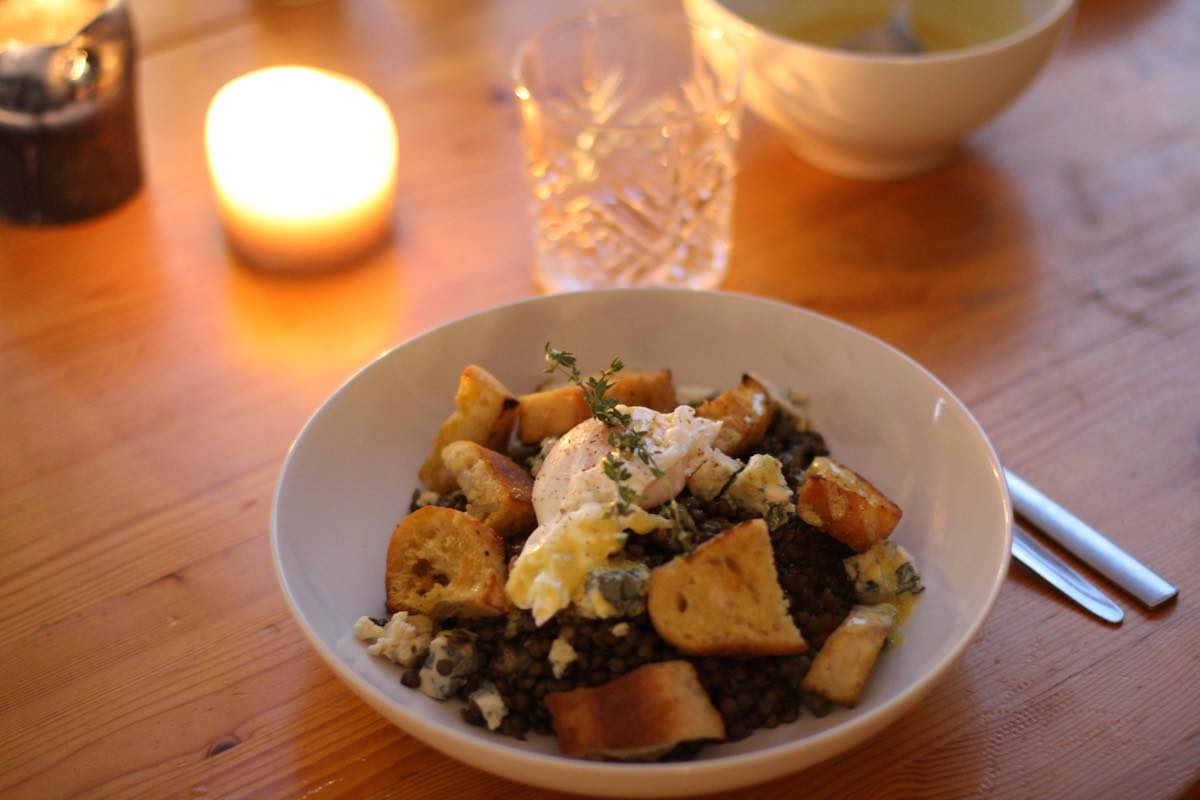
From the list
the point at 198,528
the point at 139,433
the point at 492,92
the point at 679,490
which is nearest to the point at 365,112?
the point at 492,92

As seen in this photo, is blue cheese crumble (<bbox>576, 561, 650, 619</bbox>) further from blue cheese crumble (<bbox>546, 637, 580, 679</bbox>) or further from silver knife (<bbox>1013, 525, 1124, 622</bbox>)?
silver knife (<bbox>1013, 525, 1124, 622</bbox>)

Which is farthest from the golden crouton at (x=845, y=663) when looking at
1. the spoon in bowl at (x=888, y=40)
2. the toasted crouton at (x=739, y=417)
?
the spoon in bowl at (x=888, y=40)

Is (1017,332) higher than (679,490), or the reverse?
(679,490)

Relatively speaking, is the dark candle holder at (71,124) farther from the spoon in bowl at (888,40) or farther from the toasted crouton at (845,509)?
the toasted crouton at (845,509)

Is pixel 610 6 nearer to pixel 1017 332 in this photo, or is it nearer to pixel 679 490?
pixel 1017 332

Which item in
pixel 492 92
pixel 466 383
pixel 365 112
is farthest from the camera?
pixel 492 92

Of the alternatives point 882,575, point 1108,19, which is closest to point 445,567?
point 882,575

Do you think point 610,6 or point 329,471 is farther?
point 610,6

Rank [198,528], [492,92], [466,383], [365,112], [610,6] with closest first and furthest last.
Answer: [466,383]
[198,528]
[365,112]
[492,92]
[610,6]

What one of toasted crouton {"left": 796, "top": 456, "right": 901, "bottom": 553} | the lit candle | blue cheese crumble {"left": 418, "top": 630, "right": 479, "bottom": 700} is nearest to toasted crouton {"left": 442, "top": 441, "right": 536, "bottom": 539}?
blue cheese crumble {"left": 418, "top": 630, "right": 479, "bottom": 700}
